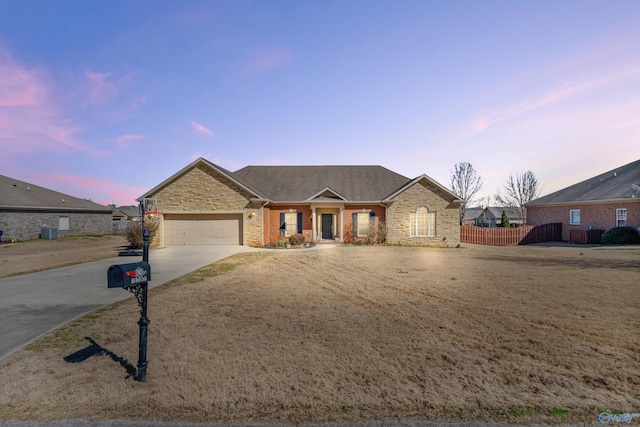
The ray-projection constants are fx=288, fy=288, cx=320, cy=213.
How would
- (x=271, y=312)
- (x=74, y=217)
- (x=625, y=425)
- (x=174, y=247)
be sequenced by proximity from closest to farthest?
(x=625, y=425) → (x=271, y=312) → (x=174, y=247) → (x=74, y=217)

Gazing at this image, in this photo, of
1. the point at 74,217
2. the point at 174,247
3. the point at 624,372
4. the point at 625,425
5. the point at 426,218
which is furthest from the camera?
the point at 74,217

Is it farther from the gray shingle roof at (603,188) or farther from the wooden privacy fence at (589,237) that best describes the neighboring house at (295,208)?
the gray shingle roof at (603,188)

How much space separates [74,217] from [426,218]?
3635 cm


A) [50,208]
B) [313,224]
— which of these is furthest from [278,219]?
[50,208]

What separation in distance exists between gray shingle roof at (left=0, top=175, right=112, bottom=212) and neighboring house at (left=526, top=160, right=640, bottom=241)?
48.2 metres

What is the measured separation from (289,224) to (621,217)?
991 inches

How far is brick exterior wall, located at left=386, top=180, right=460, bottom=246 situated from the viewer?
21.0 m

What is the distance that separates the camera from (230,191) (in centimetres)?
1978

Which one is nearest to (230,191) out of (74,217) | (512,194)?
(74,217)

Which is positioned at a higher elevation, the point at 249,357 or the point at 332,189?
the point at 332,189

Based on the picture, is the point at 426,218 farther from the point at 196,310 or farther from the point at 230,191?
the point at 196,310

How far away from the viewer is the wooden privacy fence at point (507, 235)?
2339cm

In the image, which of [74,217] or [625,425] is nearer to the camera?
[625,425]

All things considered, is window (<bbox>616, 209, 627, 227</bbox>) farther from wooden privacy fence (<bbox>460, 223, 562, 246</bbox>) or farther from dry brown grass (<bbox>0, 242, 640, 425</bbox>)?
dry brown grass (<bbox>0, 242, 640, 425</bbox>)
